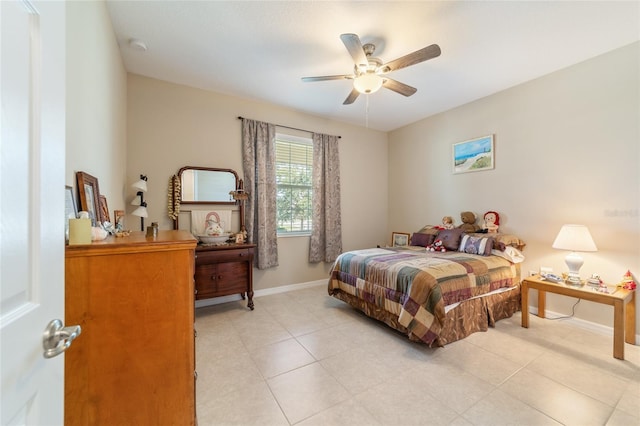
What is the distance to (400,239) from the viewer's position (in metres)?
4.48

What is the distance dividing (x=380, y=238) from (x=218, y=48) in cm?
394

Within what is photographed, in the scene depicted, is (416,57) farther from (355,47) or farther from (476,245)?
(476,245)

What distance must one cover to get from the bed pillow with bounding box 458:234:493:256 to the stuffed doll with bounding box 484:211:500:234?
12.0 inches

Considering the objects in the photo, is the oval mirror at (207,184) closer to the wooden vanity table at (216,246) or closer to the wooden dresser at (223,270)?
the wooden vanity table at (216,246)

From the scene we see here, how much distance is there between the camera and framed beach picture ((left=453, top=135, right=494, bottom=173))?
346 centimetres

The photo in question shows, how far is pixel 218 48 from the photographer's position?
2445 mm

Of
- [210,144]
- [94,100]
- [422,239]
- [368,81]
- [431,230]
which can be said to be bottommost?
[422,239]

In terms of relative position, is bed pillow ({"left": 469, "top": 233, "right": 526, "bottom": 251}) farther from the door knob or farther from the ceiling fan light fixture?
the door knob

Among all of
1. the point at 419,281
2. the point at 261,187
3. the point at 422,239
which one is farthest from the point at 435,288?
the point at 261,187

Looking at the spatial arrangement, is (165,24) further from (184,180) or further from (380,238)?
(380,238)

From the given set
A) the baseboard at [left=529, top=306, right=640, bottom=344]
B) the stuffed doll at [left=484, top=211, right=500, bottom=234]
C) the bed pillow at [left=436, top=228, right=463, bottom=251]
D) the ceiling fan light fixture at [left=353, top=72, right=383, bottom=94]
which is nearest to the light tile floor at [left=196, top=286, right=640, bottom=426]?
the baseboard at [left=529, top=306, right=640, bottom=344]

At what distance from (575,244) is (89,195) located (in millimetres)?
3908

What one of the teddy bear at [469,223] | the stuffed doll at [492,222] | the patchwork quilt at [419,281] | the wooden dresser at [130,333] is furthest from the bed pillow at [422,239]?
the wooden dresser at [130,333]

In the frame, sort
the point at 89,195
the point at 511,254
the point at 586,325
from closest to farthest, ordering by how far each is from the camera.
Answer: the point at 89,195 → the point at 586,325 → the point at 511,254
